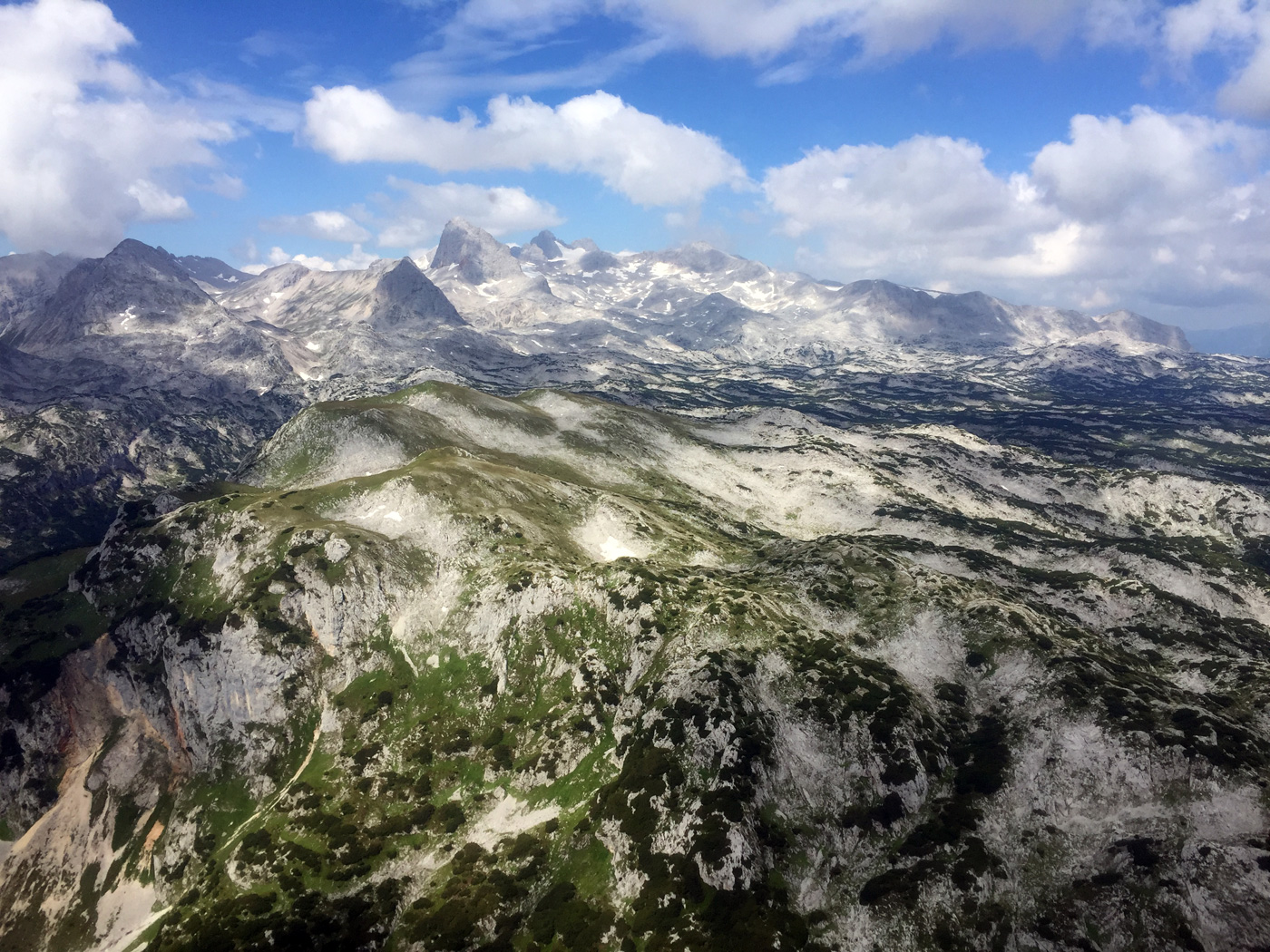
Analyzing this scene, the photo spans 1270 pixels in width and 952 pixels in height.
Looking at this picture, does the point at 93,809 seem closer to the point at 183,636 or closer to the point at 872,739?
Answer: the point at 183,636

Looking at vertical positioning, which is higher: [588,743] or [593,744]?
[588,743]

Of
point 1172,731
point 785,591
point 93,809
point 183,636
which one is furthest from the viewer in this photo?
point 785,591

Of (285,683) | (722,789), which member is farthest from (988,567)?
(285,683)

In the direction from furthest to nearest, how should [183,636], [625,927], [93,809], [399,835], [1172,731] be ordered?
[183,636] < [93,809] < [399,835] < [1172,731] < [625,927]

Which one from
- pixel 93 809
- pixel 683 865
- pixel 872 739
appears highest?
pixel 872 739

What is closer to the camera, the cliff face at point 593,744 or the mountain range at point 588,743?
the mountain range at point 588,743

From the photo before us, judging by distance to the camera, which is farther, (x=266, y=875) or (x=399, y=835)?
(x=399, y=835)

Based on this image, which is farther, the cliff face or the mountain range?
the cliff face

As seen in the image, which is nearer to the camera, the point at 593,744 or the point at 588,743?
the point at 593,744
